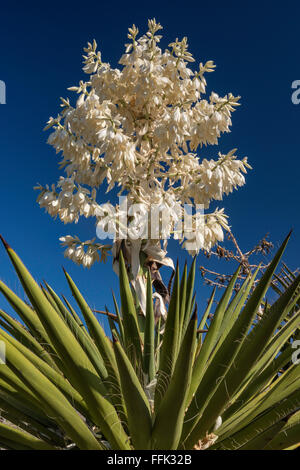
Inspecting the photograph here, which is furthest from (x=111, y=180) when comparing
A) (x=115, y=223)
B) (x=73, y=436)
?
(x=73, y=436)

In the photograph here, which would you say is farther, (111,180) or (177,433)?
(111,180)

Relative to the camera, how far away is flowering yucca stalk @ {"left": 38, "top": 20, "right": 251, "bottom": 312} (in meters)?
2.70

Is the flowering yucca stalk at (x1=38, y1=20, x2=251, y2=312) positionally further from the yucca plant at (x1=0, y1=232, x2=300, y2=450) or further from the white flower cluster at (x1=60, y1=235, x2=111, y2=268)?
the yucca plant at (x1=0, y1=232, x2=300, y2=450)

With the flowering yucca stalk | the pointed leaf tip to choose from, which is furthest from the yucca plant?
the flowering yucca stalk

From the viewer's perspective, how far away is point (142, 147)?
305cm

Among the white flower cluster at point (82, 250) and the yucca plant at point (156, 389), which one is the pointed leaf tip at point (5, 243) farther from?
the white flower cluster at point (82, 250)

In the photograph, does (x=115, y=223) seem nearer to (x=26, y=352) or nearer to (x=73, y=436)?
(x=26, y=352)

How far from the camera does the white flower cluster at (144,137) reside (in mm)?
2740

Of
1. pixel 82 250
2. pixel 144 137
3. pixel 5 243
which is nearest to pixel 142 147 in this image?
pixel 144 137

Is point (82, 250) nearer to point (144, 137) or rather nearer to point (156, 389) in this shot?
point (144, 137)

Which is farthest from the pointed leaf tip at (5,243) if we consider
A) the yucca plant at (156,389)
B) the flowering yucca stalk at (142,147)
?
the flowering yucca stalk at (142,147)

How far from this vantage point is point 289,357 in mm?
1182
